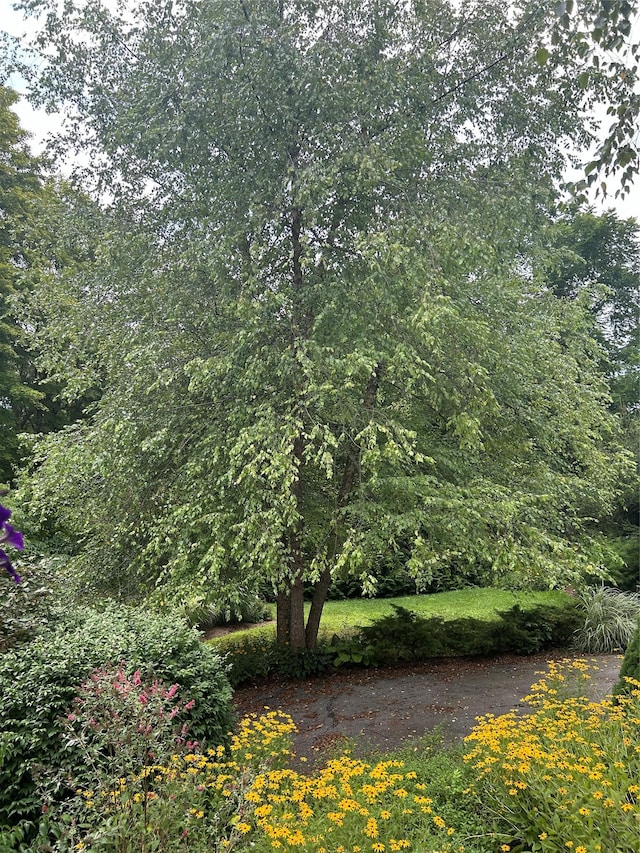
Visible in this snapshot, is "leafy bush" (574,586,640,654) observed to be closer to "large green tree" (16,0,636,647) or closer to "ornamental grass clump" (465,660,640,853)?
"large green tree" (16,0,636,647)

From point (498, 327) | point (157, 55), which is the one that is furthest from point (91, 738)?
point (157, 55)

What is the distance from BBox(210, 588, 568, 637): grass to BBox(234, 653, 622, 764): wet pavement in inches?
58.3

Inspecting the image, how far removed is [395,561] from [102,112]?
552 centimetres

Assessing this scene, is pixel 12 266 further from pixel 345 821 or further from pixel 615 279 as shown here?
pixel 615 279

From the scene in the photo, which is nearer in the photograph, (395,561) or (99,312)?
(99,312)

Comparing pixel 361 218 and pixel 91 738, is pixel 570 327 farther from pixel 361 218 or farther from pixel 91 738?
pixel 91 738

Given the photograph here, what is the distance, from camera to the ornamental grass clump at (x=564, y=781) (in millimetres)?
2361

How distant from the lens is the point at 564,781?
272cm

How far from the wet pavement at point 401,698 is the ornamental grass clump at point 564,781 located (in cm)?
139

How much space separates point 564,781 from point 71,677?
8.33 ft

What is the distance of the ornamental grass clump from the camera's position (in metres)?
2.36

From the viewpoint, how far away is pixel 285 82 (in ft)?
15.7

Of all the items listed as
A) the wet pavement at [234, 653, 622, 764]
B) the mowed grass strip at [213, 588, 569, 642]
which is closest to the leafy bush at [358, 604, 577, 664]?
the wet pavement at [234, 653, 622, 764]

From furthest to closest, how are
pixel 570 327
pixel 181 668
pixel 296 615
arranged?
1. pixel 296 615
2. pixel 570 327
3. pixel 181 668
